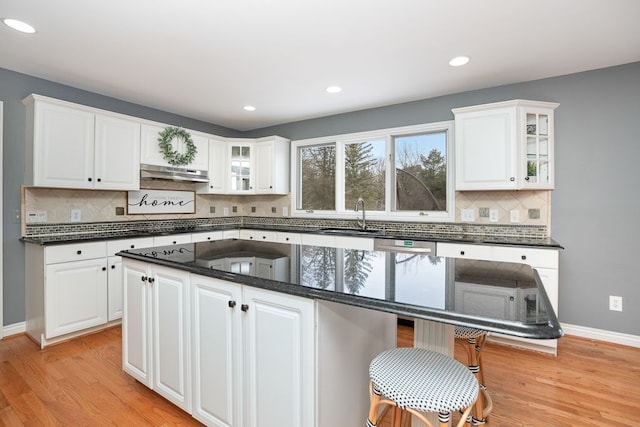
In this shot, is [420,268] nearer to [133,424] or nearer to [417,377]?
[417,377]

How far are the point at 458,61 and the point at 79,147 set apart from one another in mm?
3692

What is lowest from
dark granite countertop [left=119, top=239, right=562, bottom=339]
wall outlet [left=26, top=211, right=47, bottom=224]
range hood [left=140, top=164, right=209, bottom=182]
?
dark granite countertop [left=119, top=239, right=562, bottom=339]

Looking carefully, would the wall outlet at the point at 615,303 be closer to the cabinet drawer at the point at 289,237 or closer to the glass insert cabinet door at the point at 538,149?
the glass insert cabinet door at the point at 538,149

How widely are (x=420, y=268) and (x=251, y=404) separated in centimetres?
102

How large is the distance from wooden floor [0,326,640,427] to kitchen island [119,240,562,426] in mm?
265

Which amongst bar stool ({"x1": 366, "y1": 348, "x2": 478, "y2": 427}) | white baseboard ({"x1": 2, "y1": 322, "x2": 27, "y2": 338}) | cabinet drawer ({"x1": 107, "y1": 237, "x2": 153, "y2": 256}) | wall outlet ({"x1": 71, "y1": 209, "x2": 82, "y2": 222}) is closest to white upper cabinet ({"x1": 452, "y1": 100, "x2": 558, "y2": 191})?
bar stool ({"x1": 366, "y1": 348, "x2": 478, "y2": 427})

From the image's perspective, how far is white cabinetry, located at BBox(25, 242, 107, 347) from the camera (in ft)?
9.00

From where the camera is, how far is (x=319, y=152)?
472cm

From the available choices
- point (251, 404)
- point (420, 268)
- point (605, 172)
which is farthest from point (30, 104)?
point (605, 172)

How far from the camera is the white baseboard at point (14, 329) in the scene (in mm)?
2957

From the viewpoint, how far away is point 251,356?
1.45 meters

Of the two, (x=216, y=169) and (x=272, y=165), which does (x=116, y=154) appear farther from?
(x=272, y=165)

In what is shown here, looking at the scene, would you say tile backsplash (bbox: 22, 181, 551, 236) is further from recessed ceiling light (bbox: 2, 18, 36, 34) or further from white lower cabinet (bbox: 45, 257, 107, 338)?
recessed ceiling light (bbox: 2, 18, 36, 34)

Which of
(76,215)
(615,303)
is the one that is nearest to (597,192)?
(615,303)
